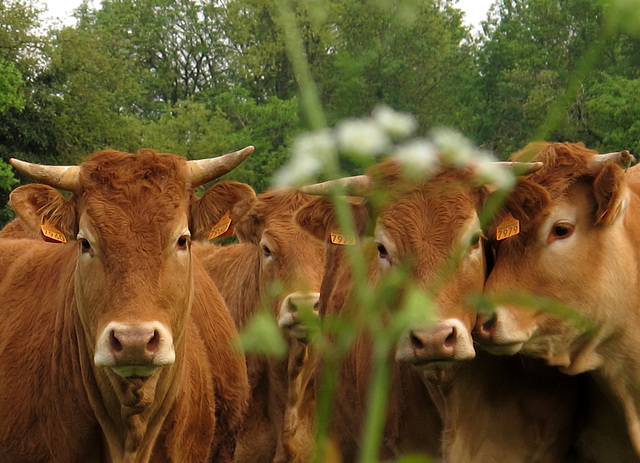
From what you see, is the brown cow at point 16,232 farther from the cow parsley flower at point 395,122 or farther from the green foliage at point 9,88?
the green foliage at point 9,88

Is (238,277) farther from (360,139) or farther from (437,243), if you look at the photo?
(360,139)

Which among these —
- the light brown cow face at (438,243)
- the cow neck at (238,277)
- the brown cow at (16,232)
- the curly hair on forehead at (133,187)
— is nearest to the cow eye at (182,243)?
the curly hair on forehead at (133,187)

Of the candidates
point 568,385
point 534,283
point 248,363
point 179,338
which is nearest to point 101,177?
point 179,338

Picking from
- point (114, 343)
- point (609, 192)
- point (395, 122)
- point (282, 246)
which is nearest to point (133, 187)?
point (114, 343)

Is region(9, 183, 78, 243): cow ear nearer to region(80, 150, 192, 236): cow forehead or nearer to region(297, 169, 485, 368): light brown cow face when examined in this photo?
region(80, 150, 192, 236): cow forehead

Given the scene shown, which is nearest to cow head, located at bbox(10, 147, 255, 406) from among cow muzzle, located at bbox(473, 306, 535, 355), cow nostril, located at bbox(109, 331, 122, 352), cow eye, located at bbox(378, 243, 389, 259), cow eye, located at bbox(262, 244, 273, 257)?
cow nostril, located at bbox(109, 331, 122, 352)

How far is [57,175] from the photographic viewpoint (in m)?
4.39

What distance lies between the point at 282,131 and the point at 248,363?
616 centimetres

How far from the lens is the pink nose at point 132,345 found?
3.71 metres

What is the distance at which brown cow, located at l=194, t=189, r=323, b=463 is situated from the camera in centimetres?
684

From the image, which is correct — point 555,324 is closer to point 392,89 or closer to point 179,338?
point 179,338

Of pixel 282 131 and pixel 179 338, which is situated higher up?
pixel 282 131

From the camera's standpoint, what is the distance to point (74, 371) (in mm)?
4484

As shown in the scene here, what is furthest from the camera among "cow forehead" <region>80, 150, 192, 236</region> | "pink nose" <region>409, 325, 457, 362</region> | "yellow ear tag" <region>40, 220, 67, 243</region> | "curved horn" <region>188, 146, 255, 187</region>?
"curved horn" <region>188, 146, 255, 187</region>
